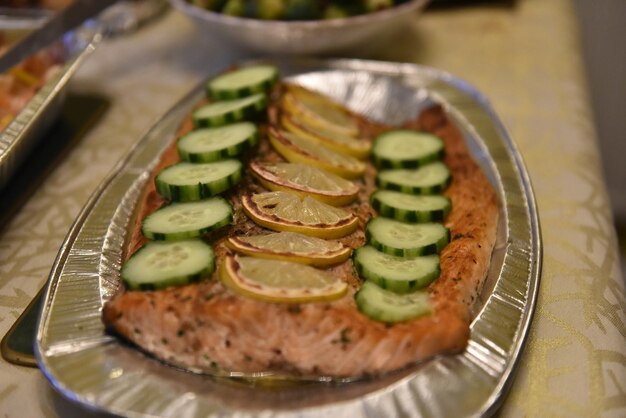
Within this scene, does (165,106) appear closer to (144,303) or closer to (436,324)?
(144,303)

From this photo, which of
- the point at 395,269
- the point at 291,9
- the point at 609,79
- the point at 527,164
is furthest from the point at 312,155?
the point at 609,79

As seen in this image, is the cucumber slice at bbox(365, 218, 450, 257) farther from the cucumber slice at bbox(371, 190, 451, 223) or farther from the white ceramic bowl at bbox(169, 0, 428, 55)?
the white ceramic bowl at bbox(169, 0, 428, 55)

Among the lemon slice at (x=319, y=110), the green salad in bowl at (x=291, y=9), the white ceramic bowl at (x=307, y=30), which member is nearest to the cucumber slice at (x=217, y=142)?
the lemon slice at (x=319, y=110)

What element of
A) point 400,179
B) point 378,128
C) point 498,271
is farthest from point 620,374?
point 378,128

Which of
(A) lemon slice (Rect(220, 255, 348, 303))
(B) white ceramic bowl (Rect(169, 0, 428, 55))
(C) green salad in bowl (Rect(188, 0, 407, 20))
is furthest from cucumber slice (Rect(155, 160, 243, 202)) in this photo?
(C) green salad in bowl (Rect(188, 0, 407, 20))

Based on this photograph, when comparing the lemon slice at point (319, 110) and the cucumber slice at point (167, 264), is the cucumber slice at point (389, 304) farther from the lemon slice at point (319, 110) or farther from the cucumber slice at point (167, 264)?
the lemon slice at point (319, 110)
